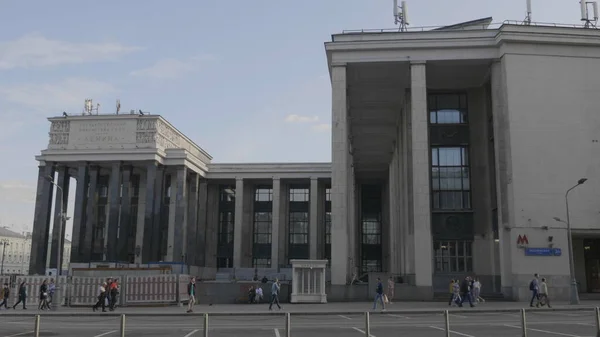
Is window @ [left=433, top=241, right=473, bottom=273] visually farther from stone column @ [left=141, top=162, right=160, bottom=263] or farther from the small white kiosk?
stone column @ [left=141, top=162, right=160, bottom=263]

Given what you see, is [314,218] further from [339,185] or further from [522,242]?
[522,242]

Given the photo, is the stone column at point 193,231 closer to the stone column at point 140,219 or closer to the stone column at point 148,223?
the stone column at point 148,223

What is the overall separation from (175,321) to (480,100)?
34.7 metres

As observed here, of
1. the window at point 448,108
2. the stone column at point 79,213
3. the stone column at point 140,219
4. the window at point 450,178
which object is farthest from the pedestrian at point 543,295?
the stone column at point 79,213

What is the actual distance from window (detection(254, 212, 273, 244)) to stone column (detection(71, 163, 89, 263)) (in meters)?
28.6

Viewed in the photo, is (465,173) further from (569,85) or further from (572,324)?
(572,324)

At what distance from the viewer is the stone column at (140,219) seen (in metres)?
87.8

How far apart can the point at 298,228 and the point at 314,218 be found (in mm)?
7945

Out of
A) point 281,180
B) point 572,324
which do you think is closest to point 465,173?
point 572,324

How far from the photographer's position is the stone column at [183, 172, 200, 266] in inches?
3465

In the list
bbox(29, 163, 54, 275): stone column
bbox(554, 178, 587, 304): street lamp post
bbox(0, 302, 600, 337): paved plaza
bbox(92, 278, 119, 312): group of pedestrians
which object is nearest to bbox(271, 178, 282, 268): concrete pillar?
bbox(29, 163, 54, 275): stone column

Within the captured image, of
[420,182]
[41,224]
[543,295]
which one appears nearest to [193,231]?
[41,224]

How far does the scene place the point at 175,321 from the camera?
81.0 feet

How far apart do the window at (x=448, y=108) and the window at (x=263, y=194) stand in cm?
5531
